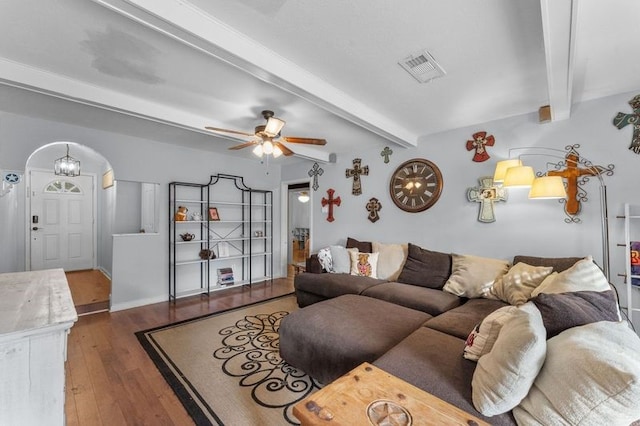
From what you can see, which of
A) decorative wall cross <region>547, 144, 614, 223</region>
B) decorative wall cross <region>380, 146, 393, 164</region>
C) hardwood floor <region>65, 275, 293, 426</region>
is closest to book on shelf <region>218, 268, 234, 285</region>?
hardwood floor <region>65, 275, 293, 426</region>

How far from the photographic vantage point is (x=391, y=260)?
3840mm

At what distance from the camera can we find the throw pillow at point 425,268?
327 centimetres

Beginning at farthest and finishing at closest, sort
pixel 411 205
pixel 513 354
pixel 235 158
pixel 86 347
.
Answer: pixel 235 158 < pixel 411 205 < pixel 86 347 < pixel 513 354

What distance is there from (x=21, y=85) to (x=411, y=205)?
4.13 meters

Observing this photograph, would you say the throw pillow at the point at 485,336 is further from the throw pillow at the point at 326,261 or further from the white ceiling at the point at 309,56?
the throw pillow at the point at 326,261

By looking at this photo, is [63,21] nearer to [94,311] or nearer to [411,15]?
[411,15]

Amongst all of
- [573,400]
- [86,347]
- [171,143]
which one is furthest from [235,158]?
[573,400]

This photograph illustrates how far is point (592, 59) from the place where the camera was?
2.04 metres

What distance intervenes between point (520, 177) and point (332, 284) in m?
2.28

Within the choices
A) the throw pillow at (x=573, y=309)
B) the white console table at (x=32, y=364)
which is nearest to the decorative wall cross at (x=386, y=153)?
the throw pillow at (x=573, y=309)

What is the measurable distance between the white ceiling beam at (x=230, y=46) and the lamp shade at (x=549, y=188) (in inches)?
68.4

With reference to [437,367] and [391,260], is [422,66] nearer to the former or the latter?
[437,367]

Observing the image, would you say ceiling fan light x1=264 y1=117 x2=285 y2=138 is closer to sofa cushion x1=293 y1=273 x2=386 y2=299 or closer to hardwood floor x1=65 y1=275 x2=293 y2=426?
sofa cushion x1=293 y1=273 x2=386 y2=299

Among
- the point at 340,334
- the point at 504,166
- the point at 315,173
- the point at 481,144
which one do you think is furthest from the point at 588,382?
the point at 315,173
